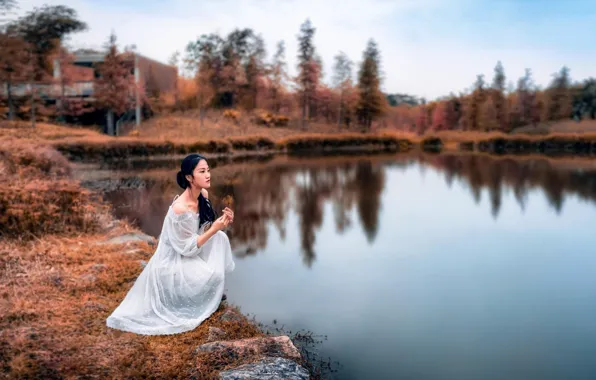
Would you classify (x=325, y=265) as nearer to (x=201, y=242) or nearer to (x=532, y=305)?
(x=532, y=305)

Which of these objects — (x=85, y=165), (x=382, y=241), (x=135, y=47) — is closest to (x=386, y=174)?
(x=382, y=241)

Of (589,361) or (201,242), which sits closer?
(201,242)

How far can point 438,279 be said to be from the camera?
6.30 m

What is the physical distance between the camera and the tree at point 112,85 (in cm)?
3092

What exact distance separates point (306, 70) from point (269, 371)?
39079mm

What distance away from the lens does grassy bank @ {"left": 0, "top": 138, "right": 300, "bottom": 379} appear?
3.22 metres

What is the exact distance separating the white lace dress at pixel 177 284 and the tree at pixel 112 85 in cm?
2897

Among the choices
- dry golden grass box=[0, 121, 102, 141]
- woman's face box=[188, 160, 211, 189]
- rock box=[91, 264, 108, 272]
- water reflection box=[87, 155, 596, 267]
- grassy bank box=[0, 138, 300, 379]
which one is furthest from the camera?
dry golden grass box=[0, 121, 102, 141]

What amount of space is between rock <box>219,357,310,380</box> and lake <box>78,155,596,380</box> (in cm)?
69

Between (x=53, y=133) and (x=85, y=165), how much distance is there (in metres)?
6.64

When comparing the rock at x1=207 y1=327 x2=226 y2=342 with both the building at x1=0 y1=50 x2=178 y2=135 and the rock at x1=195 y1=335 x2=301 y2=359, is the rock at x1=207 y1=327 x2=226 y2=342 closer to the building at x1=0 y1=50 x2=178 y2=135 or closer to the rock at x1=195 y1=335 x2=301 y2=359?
the rock at x1=195 y1=335 x2=301 y2=359

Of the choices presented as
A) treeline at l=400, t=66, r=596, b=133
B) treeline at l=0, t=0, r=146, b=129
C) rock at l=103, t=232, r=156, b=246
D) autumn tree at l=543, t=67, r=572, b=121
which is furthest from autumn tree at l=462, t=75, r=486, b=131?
rock at l=103, t=232, r=156, b=246

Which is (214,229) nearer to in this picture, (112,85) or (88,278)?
(88,278)

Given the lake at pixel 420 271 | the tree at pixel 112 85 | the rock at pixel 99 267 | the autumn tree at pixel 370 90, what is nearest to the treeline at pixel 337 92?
the autumn tree at pixel 370 90
